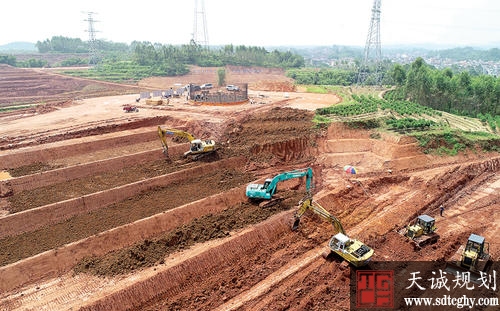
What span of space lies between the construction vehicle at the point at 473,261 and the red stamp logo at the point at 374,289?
3448 millimetres

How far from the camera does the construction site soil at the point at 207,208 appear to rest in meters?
17.2

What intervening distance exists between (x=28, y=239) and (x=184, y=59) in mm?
78123

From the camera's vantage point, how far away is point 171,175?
2758 centimetres

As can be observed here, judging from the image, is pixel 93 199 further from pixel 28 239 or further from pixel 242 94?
pixel 242 94

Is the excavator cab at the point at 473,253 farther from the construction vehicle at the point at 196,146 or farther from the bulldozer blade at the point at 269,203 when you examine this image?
the construction vehicle at the point at 196,146

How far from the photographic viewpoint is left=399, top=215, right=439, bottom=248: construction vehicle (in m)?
20.4

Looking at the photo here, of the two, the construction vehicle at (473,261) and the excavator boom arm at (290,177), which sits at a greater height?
the excavator boom arm at (290,177)

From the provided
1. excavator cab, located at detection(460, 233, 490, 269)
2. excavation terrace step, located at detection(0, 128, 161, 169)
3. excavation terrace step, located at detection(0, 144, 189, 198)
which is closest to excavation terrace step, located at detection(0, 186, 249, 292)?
excavation terrace step, located at detection(0, 144, 189, 198)

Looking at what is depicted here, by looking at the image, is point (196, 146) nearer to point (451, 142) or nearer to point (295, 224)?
point (295, 224)

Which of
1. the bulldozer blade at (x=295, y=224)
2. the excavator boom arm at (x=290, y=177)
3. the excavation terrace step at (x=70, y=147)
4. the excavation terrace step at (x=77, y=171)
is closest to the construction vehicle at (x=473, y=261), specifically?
the bulldozer blade at (x=295, y=224)

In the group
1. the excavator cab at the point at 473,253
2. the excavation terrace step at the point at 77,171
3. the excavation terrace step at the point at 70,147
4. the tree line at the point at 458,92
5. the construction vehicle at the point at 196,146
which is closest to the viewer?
the excavator cab at the point at 473,253

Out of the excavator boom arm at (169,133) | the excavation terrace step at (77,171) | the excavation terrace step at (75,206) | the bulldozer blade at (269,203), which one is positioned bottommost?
the bulldozer blade at (269,203)

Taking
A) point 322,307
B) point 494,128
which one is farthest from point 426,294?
point 494,128

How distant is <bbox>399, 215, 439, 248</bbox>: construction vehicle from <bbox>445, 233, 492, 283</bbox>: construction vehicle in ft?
6.98
